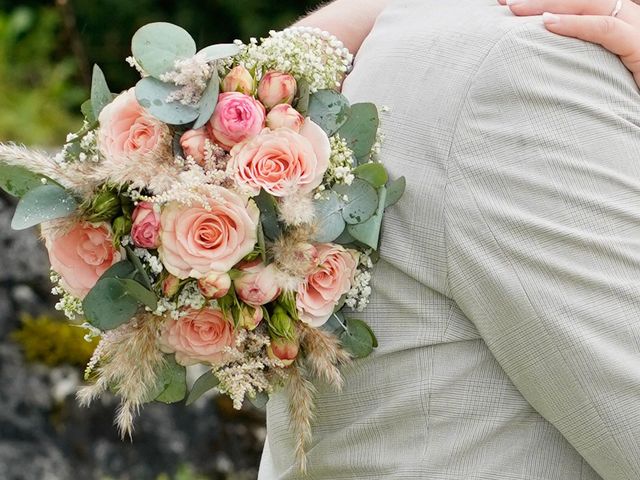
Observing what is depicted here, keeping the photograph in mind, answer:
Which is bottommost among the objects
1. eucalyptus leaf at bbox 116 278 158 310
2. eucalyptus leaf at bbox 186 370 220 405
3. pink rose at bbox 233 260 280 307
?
eucalyptus leaf at bbox 186 370 220 405

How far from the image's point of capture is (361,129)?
1981 mm

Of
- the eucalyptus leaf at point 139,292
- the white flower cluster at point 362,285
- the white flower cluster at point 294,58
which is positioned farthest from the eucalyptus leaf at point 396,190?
the eucalyptus leaf at point 139,292

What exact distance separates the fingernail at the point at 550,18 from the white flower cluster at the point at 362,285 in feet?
1.65

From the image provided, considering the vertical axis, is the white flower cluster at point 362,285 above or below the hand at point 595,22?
below

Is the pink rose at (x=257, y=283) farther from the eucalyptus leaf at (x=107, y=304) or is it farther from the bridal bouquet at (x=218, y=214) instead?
the eucalyptus leaf at (x=107, y=304)

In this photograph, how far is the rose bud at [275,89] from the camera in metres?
1.95

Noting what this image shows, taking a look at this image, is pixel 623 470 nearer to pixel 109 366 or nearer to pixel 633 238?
pixel 633 238

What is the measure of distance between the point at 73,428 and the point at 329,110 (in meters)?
3.04

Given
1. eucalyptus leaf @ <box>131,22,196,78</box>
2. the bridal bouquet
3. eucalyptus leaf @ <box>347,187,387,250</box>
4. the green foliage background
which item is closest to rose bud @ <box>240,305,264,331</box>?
the bridal bouquet

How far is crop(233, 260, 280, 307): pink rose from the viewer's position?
6.24ft

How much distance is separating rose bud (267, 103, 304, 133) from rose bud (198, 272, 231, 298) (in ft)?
0.91

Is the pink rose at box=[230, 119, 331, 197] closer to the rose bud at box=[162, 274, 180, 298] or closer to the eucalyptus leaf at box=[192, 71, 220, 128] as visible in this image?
the eucalyptus leaf at box=[192, 71, 220, 128]

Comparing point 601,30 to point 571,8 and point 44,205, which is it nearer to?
point 571,8

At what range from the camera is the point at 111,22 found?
7.37 meters
